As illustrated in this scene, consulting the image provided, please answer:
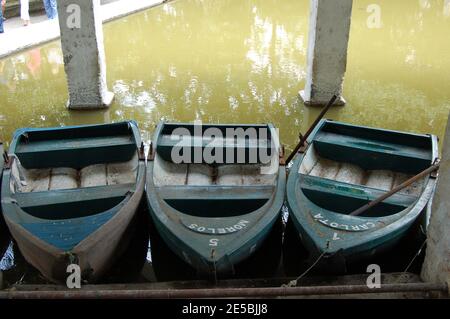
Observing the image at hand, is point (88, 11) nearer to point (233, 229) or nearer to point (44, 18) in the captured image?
point (233, 229)

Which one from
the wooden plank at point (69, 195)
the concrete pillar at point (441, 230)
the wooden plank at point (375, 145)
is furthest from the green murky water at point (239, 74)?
the concrete pillar at point (441, 230)

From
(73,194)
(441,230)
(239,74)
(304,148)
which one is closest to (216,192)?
(304,148)

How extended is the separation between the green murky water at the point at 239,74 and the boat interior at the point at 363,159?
1.40m

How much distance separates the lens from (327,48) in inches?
301

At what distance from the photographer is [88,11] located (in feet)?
24.0

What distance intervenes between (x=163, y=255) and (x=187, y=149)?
3.93ft

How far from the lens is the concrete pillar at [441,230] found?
3.55 meters

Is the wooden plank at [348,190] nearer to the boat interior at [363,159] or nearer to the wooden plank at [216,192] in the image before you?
the boat interior at [363,159]

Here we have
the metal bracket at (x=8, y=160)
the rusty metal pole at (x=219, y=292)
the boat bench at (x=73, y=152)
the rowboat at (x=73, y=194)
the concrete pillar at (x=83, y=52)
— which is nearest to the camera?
the rusty metal pole at (x=219, y=292)

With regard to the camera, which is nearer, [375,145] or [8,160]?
[8,160]

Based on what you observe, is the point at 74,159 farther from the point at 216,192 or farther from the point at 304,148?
the point at 304,148

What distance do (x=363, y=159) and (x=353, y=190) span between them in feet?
2.66

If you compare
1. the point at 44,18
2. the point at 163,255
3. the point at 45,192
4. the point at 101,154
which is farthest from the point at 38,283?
the point at 44,18

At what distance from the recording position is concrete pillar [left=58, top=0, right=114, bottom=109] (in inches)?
287
